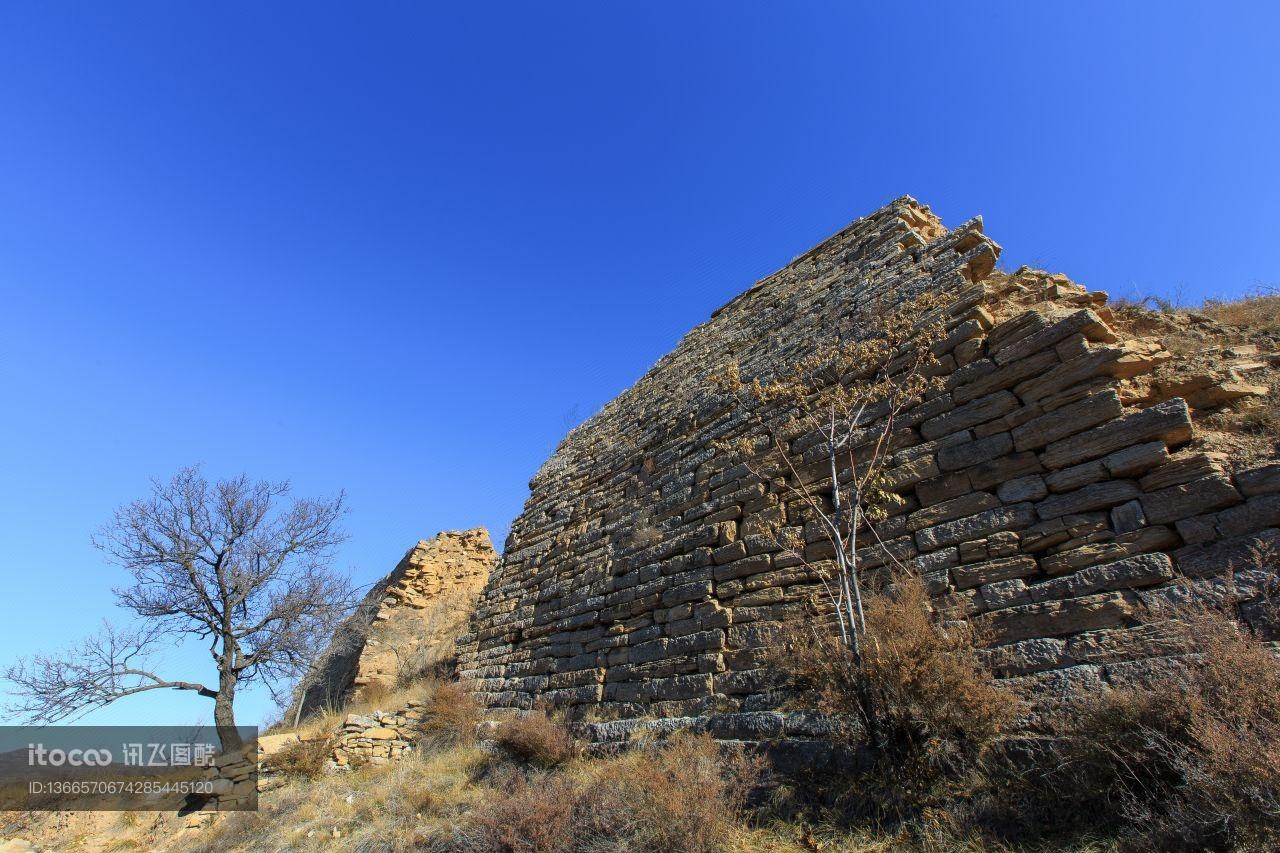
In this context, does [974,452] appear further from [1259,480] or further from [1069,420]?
[1259,480]

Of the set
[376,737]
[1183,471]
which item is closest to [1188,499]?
[1183,471]

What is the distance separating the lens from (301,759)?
28.2 ft

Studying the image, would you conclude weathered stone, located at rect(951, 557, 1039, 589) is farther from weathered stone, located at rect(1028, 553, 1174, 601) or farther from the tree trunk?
the tree trunk

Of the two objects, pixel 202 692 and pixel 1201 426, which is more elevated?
pixel 1201 426

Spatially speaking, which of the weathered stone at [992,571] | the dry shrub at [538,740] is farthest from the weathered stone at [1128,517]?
the dry shrub at [538,740]

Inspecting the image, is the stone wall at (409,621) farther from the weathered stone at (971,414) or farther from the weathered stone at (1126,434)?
the weathered stone at (1126,434)

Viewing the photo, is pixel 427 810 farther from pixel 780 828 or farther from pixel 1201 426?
pixel 1201 426

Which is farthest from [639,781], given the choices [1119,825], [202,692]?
[202,692]

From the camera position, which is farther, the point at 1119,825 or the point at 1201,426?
the point at 1201,426

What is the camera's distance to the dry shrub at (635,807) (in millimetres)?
3596

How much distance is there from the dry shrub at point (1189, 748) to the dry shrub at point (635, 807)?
1.78 metres

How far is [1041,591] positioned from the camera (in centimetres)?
Result: 372

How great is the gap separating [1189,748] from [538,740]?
17.4 feet

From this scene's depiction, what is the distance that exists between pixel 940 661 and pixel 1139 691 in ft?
2.91
